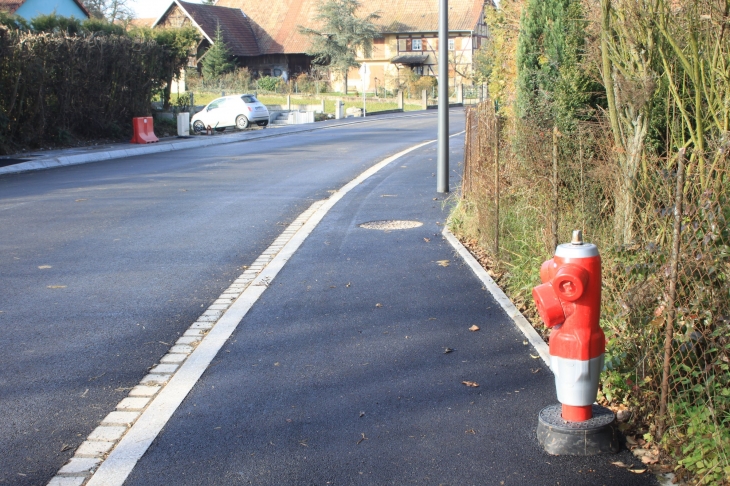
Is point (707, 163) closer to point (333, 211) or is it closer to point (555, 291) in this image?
point (555, 291)

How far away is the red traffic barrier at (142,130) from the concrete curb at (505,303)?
1733 cm

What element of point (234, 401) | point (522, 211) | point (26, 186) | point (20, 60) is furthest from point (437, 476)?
point (20, 60)

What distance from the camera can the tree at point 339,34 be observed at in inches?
2660

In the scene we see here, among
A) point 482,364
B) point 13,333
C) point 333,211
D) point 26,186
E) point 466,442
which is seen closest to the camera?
point 466,442

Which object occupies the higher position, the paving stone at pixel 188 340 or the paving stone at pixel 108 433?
the paving stone at pixel 188 340

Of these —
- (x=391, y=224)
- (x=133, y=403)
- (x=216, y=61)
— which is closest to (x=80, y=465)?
(x=133, y=403)

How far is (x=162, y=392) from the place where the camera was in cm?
492

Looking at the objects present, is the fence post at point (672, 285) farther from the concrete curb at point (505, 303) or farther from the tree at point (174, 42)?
the tree at point (174, 42)

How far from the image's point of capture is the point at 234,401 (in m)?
4.77

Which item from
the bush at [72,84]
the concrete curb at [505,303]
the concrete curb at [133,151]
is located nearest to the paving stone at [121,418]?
the concrete curb at [505,303]

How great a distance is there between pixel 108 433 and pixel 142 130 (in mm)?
21702

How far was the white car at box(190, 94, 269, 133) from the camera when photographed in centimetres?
3291

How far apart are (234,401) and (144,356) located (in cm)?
115

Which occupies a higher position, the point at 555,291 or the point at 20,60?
the point at 20,60
